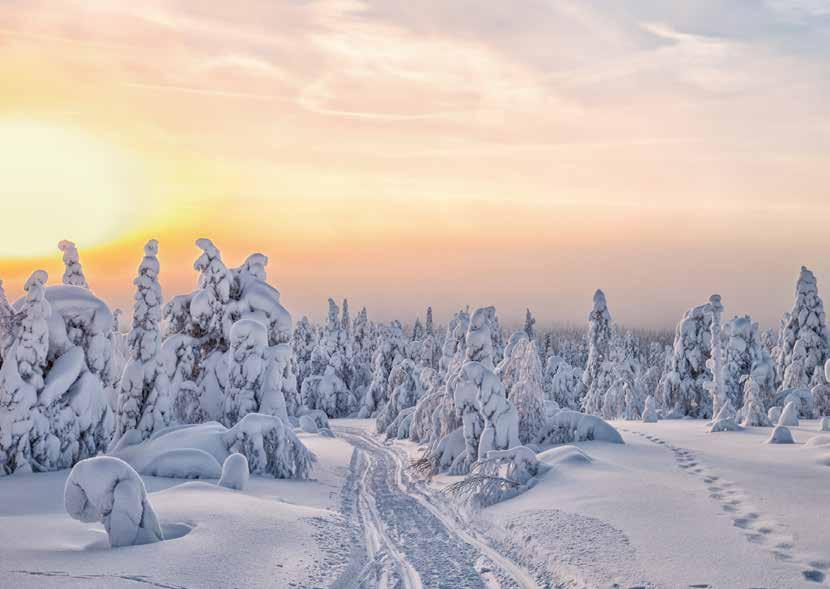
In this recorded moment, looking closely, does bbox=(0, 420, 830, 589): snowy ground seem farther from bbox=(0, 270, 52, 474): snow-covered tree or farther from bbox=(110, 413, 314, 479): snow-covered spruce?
bbox=(110, 413, 314, 479): snow-covered spruce

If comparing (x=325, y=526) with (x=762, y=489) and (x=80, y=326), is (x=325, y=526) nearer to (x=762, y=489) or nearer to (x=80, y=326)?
(x=762, y=489)

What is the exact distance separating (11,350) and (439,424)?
1533cm

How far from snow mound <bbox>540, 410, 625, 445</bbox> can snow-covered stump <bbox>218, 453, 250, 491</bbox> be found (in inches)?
505

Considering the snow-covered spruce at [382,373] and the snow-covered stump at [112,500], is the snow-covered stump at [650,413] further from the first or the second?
the snow-covered stump at [112,500]

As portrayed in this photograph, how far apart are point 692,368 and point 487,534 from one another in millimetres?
37189

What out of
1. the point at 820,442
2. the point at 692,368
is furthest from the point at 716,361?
the point at 820,442

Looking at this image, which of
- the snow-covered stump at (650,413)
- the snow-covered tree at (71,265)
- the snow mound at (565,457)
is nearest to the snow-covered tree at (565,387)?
the snow-covered stump at (650,413)

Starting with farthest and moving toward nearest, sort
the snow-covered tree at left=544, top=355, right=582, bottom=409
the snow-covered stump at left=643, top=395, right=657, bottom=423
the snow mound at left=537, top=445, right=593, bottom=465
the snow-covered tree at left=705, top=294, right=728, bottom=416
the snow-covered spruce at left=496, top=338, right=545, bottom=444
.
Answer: the snow-covered tree at left=544, top=355, right=582, bottom=409, the snow-covered tree at left=705, top=294, right=728, bottom=416, the snow-covered stump at left=643, top=395, right=657, bottom=423, the snow-covered spruce at left=496, top=338, right=545, bottom=444, the snow mound at left=537, top=445, right=593, bottom=465

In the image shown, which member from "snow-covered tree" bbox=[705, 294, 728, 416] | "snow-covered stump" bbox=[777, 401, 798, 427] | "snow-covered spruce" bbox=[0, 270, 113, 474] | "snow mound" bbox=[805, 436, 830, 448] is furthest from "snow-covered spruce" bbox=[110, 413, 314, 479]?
"snow-covered tree" bbox=[705, 294, 728, 416]

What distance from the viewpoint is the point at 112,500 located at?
10.6 m

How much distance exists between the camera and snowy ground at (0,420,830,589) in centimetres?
971

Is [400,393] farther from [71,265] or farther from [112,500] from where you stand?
[112,500]

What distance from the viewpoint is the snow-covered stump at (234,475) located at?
59.1 feet

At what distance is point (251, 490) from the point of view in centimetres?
1853
